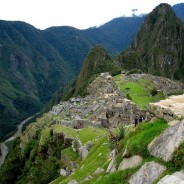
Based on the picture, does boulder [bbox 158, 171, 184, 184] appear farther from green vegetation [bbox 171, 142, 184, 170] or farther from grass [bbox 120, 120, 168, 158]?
grass [bbox 120, 120, 168, 158]

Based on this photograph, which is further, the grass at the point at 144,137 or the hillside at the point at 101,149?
the grass at the point at 144,137

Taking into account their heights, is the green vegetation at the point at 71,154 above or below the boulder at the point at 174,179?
below

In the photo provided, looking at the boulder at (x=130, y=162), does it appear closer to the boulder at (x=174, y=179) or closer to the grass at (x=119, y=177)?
the grass at (x=119, y=177)

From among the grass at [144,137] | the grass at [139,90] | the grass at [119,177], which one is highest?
the grass at [144,137]

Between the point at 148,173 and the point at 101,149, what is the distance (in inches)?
782

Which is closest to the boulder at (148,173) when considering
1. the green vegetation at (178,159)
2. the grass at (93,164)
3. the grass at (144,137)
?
the green vegetation at (178,159)

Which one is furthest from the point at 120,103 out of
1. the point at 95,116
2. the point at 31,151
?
the point at 31,151

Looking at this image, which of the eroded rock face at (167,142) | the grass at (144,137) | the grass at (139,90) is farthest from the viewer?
the grass at (139,90)

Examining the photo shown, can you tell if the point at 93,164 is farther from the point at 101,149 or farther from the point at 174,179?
the point at 174,179

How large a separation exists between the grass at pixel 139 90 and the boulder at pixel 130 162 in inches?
3038

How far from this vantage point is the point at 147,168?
22781 mm

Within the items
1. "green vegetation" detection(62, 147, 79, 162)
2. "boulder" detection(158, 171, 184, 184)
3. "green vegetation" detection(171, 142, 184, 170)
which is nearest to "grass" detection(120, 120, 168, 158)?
"green vegetation" detection(171, 142, 184, 170)

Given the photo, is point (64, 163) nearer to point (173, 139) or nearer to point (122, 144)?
point (122, 144)

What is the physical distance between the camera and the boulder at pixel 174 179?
18.6 m
